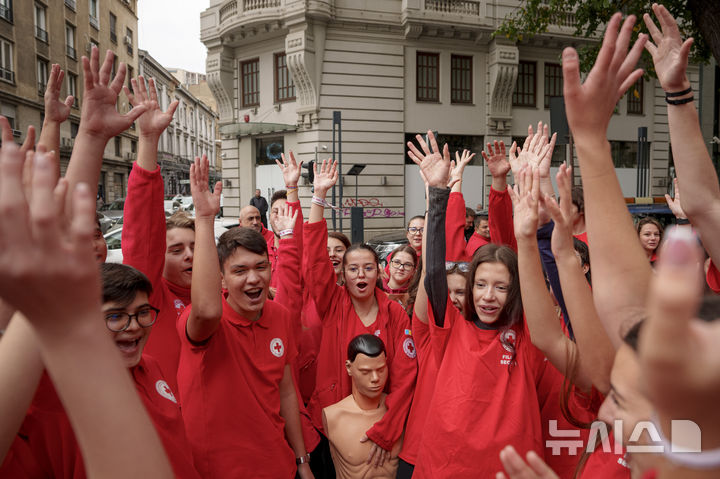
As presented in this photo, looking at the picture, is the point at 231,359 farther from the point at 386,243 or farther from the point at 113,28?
the point at 113,28

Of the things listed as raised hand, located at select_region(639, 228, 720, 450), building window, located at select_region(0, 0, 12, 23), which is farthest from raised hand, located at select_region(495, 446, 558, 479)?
building window, located at select_region(0, 0, 12, 23)

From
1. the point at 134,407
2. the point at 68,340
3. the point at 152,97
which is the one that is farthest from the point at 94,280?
the point at 152,97

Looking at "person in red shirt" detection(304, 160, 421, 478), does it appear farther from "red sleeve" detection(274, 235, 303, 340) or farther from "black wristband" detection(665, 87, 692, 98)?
"black wristband" detection(665, 87, 692, 98)

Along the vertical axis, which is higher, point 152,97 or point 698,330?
point 152,97

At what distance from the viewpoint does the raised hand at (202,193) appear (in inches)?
83.4

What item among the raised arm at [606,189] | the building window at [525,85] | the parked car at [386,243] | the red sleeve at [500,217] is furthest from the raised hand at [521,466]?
the building window at [525,85]

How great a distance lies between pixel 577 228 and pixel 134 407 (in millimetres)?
4175

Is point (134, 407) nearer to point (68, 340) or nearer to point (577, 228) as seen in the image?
point (68, 340)

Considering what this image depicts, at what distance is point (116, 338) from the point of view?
1.68 m

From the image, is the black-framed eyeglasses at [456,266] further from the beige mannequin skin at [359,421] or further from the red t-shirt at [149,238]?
the red t-shirt at [149,238]

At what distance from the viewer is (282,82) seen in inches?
690

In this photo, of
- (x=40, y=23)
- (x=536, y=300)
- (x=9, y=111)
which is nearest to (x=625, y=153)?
(x=536, y=300)

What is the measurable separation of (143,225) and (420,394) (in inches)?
68.4

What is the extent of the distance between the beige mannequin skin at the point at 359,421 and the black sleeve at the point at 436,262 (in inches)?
26.9
